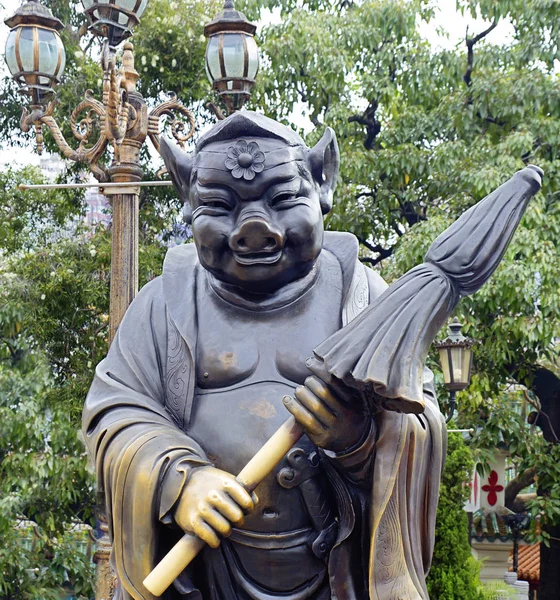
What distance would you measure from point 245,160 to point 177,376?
61 centimetres

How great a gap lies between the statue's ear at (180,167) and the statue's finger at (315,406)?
Answer: 634mm

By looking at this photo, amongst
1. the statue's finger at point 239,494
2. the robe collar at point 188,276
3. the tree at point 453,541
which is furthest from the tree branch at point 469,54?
the statue's finger at point 239,494

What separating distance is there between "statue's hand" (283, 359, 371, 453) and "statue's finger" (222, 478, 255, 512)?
0.69ft

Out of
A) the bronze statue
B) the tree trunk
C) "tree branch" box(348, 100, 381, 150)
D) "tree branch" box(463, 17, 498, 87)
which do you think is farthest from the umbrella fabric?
"tree branch" box(348, 100, 381, 150)

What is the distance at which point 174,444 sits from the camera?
2.47 metres

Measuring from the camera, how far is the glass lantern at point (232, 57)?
20.4ft

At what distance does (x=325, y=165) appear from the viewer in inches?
110

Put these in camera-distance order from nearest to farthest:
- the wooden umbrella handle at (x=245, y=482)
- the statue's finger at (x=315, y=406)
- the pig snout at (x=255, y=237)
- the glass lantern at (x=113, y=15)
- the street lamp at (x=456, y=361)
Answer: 1. the wooden umbrella handle at (x=245, y=482)
2. the statue's finger at (x=315, y=406)
3. the pig snout at (x=255, y=237)
4. the glass lantern at (x=113, y=15)
5. the street lamp at (x=456, y=361)

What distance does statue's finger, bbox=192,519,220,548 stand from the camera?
7.46 feet

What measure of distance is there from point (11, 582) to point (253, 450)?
7.58m

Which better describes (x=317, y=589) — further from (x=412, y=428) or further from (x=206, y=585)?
→ (x=412, y=428)

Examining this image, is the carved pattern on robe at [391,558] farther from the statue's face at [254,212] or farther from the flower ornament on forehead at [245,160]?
the flower ornament on forehead at [245,160]

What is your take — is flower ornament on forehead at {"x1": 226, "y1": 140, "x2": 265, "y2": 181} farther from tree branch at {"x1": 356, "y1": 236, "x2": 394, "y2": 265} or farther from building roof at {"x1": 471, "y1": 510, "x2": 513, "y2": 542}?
building roof at {"x1": 471, "y1": 510, "x2": 513, "y2": 542}

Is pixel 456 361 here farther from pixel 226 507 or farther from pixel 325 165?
pixel 226 507
